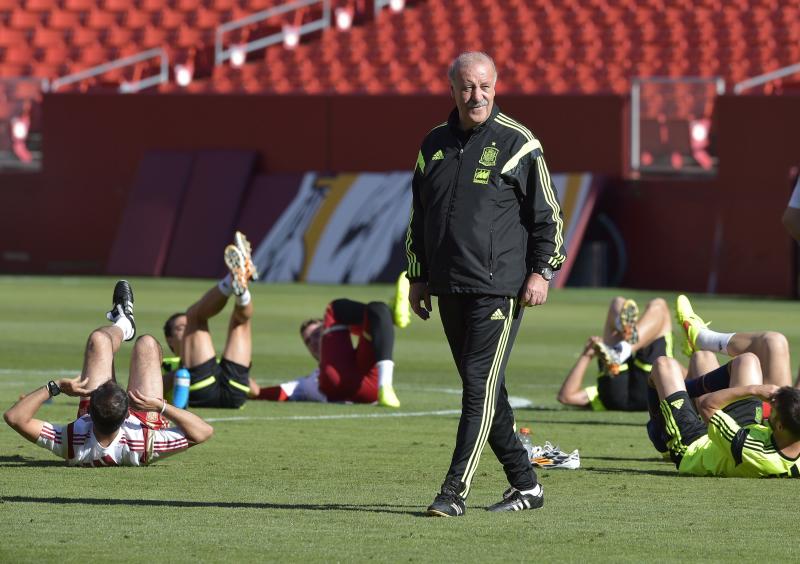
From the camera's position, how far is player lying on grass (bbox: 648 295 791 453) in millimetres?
10352

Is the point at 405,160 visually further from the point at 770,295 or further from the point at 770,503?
the point at 770,503

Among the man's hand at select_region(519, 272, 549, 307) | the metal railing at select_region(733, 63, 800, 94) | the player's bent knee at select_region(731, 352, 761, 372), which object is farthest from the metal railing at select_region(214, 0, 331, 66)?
the man's hand at select_region(519, 272, 549, 307)

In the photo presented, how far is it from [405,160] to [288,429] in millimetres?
19260

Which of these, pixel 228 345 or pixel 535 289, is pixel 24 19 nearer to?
pixel 228 345

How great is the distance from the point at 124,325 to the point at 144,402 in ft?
4.28

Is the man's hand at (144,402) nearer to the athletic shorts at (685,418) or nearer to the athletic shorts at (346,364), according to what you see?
the athletic shorts at (685,418)

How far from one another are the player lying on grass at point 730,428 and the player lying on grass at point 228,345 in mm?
4001

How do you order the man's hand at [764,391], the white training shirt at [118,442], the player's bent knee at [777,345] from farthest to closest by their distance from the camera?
the player's bent knee at [777,345], the white training shirt at [118,442], the man's hand at [764,391]

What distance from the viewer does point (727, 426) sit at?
31.2 ft

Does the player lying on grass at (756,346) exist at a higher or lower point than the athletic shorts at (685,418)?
higher

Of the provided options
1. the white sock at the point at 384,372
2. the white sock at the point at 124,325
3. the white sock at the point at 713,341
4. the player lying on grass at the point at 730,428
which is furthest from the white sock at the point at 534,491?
the white sock at the point at 384,372

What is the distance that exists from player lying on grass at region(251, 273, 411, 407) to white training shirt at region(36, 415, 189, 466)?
4161 mm

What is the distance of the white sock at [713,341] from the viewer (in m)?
10.9

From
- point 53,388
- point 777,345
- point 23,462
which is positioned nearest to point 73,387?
point 53,388
